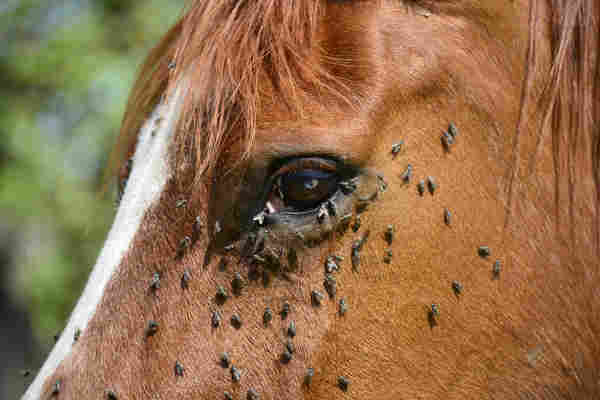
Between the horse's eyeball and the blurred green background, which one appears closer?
the horse's eyeball

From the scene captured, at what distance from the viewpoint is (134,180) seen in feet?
6.32

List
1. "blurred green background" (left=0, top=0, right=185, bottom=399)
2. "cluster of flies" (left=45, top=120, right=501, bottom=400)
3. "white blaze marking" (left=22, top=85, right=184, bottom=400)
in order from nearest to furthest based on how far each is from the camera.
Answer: "cluster of flies" (left=45, top=120, right=501, bottom=400), "white blaze marking" (left=22, top=85, right=184, bottom=400), "blurred green background" (left=0, top=0, right=185, bottom=399)

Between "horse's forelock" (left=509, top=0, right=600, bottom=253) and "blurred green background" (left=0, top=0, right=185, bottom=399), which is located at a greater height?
"horse's forelock" (left=509, top=0, right=600, bottom=253)

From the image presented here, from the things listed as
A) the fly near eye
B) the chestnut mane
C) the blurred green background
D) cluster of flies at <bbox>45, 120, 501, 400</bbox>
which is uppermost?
the chestnut mane

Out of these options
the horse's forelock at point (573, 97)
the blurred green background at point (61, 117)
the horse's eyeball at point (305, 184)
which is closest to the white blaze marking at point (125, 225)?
the horse's eyeball at point (305, 184)

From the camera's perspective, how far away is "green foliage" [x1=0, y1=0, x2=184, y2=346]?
19.7 feet

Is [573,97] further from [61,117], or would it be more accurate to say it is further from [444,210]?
[61,117]

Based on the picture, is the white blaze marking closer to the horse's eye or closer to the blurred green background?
the horse's eye

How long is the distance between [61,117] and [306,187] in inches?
213

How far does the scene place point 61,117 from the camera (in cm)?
640

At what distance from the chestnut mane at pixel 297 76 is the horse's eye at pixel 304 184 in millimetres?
167

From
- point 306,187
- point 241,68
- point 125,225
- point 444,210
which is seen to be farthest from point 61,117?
point 444,210

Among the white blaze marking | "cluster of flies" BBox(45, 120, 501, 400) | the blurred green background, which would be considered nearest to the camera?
"cluster of flies" BBox(45, 120, 501, 400)

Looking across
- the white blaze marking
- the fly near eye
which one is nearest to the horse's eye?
the fly near eye
